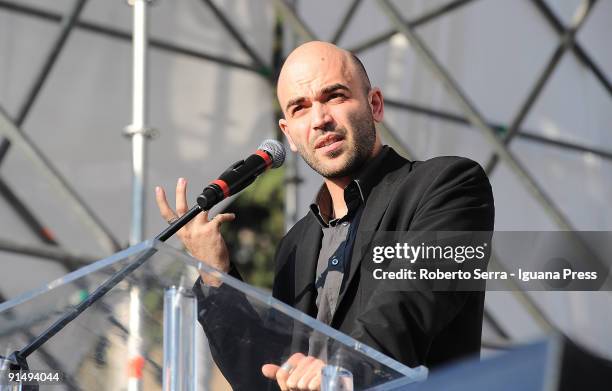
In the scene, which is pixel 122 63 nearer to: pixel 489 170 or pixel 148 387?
pixel 489 170

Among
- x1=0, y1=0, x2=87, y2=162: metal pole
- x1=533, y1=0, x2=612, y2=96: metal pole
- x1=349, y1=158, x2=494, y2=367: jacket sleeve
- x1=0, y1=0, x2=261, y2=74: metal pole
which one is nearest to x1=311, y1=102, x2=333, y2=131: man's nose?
x1=349, y1=158, x2=494, y2=367: jacket sleeve

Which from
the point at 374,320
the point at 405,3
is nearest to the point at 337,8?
the point at 405,3

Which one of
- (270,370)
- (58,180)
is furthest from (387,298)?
(58,180)

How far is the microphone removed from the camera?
1.92 metres

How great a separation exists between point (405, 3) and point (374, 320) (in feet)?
11.8

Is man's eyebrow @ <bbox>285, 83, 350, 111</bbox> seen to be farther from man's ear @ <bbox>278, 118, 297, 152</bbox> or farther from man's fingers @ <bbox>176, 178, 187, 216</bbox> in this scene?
man's fingers @ <bbox>176, 178, 187, 216</bbox>

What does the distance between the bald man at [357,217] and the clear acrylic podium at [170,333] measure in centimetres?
26

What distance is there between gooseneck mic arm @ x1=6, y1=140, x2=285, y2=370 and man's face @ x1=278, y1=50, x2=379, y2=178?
0.12 m

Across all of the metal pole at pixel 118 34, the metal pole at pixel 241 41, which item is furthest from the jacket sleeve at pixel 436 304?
the metal pole at pixel 241 41

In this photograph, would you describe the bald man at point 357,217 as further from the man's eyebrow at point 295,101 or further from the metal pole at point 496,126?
the metal pole at point 496,126

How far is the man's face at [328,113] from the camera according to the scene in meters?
2.29

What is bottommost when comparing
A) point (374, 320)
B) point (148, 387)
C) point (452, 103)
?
point (148, 387)

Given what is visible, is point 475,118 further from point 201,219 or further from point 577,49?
point 201,219

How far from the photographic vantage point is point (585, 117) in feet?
17.6
